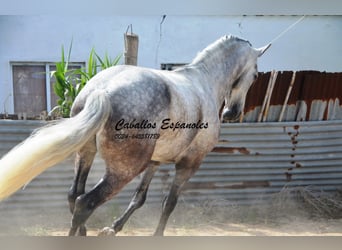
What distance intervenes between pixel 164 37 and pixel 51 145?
91 cm

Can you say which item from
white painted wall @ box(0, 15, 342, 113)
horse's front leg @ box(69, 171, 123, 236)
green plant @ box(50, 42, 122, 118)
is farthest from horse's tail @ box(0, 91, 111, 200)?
white painted wall @ box(0, 15, 342, 113)

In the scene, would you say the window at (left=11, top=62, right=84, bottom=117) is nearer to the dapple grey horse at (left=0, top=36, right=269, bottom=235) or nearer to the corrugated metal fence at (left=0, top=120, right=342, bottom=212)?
the dapple grey horse at (left=0, top=36, right=269, bottom=235)

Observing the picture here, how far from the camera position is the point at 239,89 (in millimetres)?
2375

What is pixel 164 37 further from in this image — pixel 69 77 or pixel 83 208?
pixel 83 208

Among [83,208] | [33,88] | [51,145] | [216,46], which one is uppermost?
[216,46]

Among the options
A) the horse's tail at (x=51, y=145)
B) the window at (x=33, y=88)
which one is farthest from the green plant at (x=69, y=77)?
the horse's tail at (x=51, y=145)

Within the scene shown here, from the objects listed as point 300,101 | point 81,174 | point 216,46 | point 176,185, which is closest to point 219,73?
point 216,46

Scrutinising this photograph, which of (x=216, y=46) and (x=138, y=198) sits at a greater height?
(x=216, y=46)

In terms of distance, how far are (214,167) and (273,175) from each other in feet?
1.21

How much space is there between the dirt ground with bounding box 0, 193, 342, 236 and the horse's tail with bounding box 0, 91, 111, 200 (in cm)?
55

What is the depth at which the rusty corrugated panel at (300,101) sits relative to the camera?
7.67 feet

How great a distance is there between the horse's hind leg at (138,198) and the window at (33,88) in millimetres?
656

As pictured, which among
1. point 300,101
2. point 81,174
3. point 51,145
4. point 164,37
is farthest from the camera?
point 300,101

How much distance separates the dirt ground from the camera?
2.14 metres
